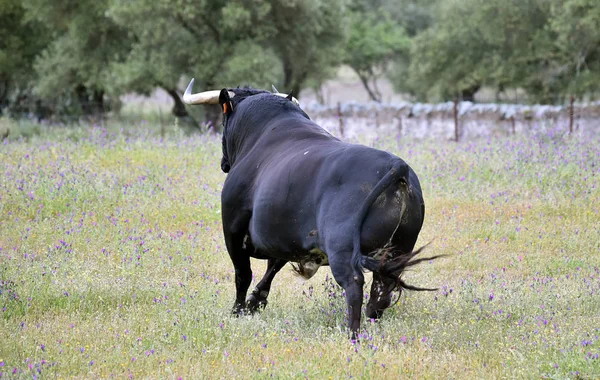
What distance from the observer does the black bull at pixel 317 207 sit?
200 inches

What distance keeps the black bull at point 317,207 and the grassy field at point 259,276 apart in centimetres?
44

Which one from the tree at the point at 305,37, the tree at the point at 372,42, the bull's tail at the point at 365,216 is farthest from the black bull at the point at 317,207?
the tree at the point at 372,42

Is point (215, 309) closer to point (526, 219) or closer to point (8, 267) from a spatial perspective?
point (8, 267)

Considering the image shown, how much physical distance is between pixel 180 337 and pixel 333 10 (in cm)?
2642

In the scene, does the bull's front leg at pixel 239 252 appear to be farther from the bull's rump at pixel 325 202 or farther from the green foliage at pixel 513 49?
the green foliage at pixel 513 49

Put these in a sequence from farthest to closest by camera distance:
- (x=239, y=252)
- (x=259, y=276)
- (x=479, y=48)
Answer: (x=479, y=48) < (x=259, y=276) < (x=239, y=252)

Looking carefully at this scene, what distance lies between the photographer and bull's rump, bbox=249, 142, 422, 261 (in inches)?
201

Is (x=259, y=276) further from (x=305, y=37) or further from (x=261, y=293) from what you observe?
(x=305, y=37)

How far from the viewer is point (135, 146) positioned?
42.5 ft

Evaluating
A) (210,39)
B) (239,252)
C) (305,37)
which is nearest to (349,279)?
(239,252)

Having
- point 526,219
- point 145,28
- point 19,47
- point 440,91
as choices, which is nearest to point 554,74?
point 440,91

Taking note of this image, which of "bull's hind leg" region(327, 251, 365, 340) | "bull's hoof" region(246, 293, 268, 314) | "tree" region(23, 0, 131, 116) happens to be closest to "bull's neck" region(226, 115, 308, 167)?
"bull's hoof" region(246, 293, 268, 314)

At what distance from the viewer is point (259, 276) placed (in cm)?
806

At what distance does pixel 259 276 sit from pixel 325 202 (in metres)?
3.01
